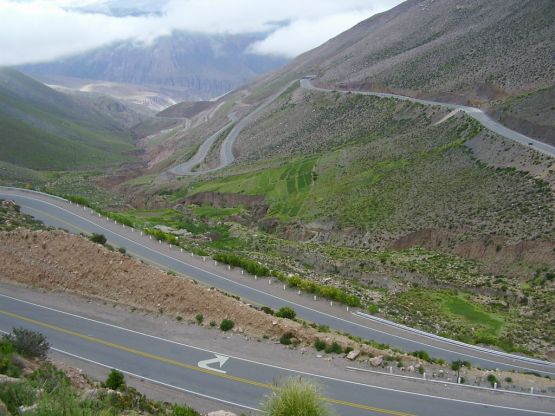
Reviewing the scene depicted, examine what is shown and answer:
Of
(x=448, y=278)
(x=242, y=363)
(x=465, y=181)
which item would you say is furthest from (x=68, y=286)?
(x=465, y=181)

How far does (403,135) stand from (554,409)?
175 ft

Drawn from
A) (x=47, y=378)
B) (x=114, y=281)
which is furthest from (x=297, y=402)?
(x=114, y=281)

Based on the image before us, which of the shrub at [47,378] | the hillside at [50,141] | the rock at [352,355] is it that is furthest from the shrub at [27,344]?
the hillside at [50,141]

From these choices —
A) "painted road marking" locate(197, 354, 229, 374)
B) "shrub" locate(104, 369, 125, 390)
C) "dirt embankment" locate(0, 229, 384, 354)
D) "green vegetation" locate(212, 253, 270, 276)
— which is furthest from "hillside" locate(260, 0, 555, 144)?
"shrub" locate(104, 369, 125, 390)

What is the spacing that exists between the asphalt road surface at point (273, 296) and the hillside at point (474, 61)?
114ft

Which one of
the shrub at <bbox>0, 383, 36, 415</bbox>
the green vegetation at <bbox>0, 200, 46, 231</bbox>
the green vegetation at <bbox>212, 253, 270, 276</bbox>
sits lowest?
the shrub at <bbox>0, 383, 36, 415</bbox>

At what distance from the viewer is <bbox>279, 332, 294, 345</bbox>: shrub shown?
21.8 metres

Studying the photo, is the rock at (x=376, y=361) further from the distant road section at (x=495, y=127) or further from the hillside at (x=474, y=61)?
the hillside at (x=474, y=61)

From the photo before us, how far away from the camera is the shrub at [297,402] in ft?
40.8

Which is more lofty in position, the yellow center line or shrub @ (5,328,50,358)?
shrub @ (5,328,50,358)

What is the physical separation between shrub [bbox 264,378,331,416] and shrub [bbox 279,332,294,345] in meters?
8.88

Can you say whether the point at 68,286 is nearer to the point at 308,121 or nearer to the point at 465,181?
the point at 465,181

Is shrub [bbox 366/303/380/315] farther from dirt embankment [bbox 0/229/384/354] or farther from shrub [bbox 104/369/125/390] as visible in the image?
shrub [bbox 104/369/125/390]

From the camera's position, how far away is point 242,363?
808 inches
